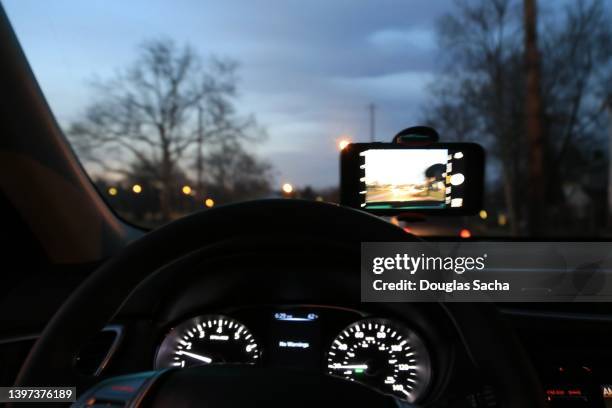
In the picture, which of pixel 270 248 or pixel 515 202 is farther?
pixel 515 202

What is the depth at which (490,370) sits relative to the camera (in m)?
1.83

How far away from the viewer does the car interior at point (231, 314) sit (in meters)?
1.82

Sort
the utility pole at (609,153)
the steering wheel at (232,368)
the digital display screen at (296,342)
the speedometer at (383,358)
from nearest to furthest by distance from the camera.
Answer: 1. the steering wheel at (232,368)
2. the speedometer at (383,358)
3. the digital display screen at (296,342)
4. the utility pole at (609,153)

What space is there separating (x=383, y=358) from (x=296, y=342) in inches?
13.8

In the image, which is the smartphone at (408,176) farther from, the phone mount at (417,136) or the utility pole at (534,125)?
the utility pole at (534,125)

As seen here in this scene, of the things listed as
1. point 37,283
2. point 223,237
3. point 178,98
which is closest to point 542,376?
point 223,237

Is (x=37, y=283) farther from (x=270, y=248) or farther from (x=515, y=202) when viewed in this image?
(x=515, y=202)

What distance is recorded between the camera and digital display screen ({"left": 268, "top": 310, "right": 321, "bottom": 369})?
2.78m

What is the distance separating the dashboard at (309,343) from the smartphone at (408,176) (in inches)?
17.8

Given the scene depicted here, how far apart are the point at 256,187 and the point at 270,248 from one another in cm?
351

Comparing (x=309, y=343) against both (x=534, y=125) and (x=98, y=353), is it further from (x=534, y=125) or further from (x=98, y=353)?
(x=534, y=125)

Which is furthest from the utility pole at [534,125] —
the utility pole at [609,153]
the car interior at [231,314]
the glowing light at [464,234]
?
the car interior at [231,314]

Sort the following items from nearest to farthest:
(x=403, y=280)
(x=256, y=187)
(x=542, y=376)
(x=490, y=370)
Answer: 1. (x=490, y=370)
2. (x=403, y=280)
3. (x=542, y=376)
4. (x=256, y=187)

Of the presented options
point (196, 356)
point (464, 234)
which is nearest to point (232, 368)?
point (196, 356)
